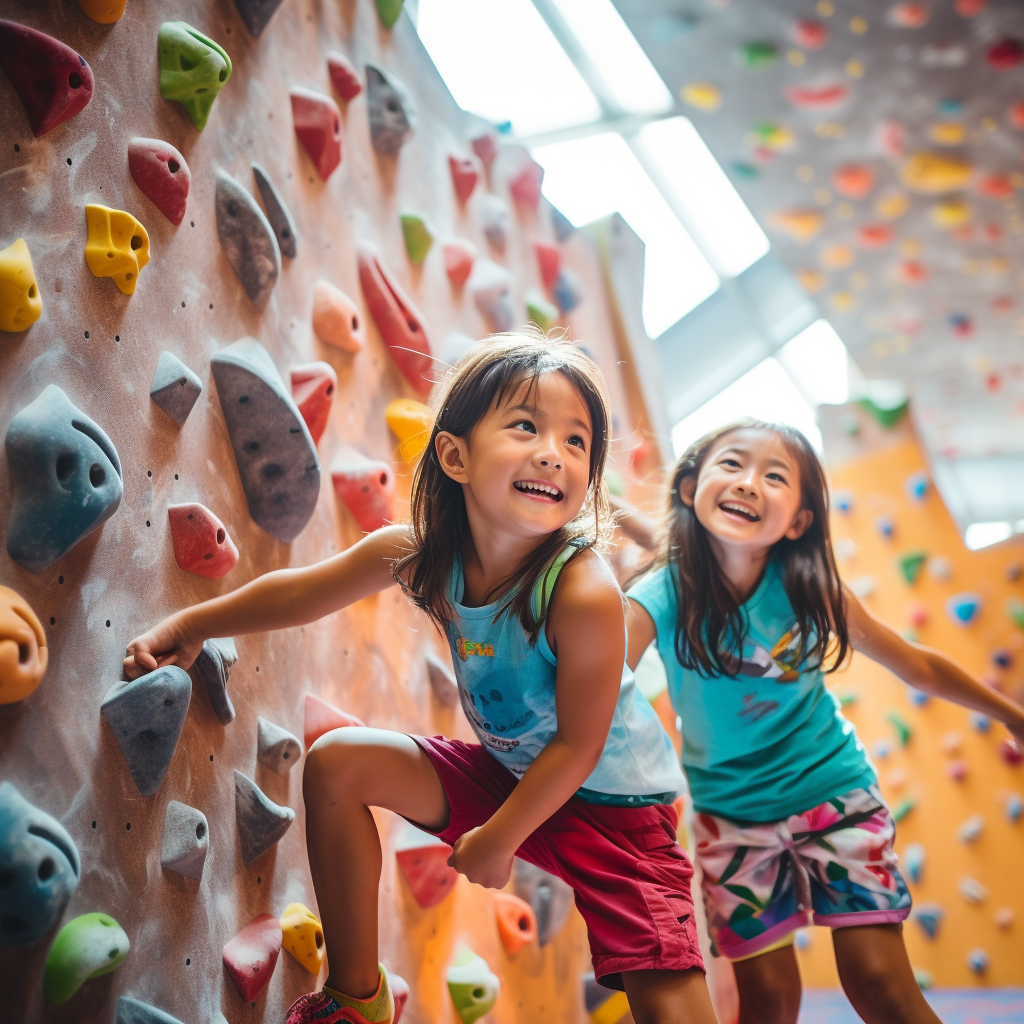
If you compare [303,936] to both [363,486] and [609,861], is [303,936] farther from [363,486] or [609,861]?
[363,486]

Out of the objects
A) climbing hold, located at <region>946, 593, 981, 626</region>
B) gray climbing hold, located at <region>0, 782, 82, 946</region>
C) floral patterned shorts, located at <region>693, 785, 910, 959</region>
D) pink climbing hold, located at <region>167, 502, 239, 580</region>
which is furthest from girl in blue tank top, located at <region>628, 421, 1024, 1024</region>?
climbing hold, located at <region>946, 593, 981, 626</region>

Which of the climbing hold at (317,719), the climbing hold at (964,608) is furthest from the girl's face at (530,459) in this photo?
the climbing hold at (964,608)

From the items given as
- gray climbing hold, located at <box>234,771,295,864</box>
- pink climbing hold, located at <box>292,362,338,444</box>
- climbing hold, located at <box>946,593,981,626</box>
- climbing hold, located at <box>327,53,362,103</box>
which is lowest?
climbing hold, located at <box>946,593,981,626</box>

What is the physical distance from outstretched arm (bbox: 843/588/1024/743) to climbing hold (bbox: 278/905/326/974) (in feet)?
2.98

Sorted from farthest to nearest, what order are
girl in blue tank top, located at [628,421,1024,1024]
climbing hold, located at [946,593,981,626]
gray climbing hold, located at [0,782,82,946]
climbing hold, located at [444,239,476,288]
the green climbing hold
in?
climbing hold, located at [946,593,981,626], climbing hold, located at [444,239,476,288], girl in blue tank top, located at [628,421,1024,1024], the green climbing hold, gray climbing hold, located at [0,782,82,946]

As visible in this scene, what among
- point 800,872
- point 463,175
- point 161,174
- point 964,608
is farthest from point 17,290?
point 964,608

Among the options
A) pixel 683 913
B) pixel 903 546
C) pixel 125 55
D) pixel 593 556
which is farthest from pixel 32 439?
pixel 903 546

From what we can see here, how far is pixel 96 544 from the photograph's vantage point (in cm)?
92

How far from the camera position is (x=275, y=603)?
106cm

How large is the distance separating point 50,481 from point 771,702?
106 centimetres

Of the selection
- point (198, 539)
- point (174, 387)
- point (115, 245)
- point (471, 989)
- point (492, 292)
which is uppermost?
point (115, 245)

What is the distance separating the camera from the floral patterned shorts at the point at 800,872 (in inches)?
54.9

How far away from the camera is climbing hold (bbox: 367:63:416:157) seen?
1.55 metres

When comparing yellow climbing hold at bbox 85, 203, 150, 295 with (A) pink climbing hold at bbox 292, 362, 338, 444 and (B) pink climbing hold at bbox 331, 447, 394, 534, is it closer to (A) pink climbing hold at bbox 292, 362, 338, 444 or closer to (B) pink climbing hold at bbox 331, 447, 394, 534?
(A) pink climbing hold at bbox 292, 362, 338, 444
